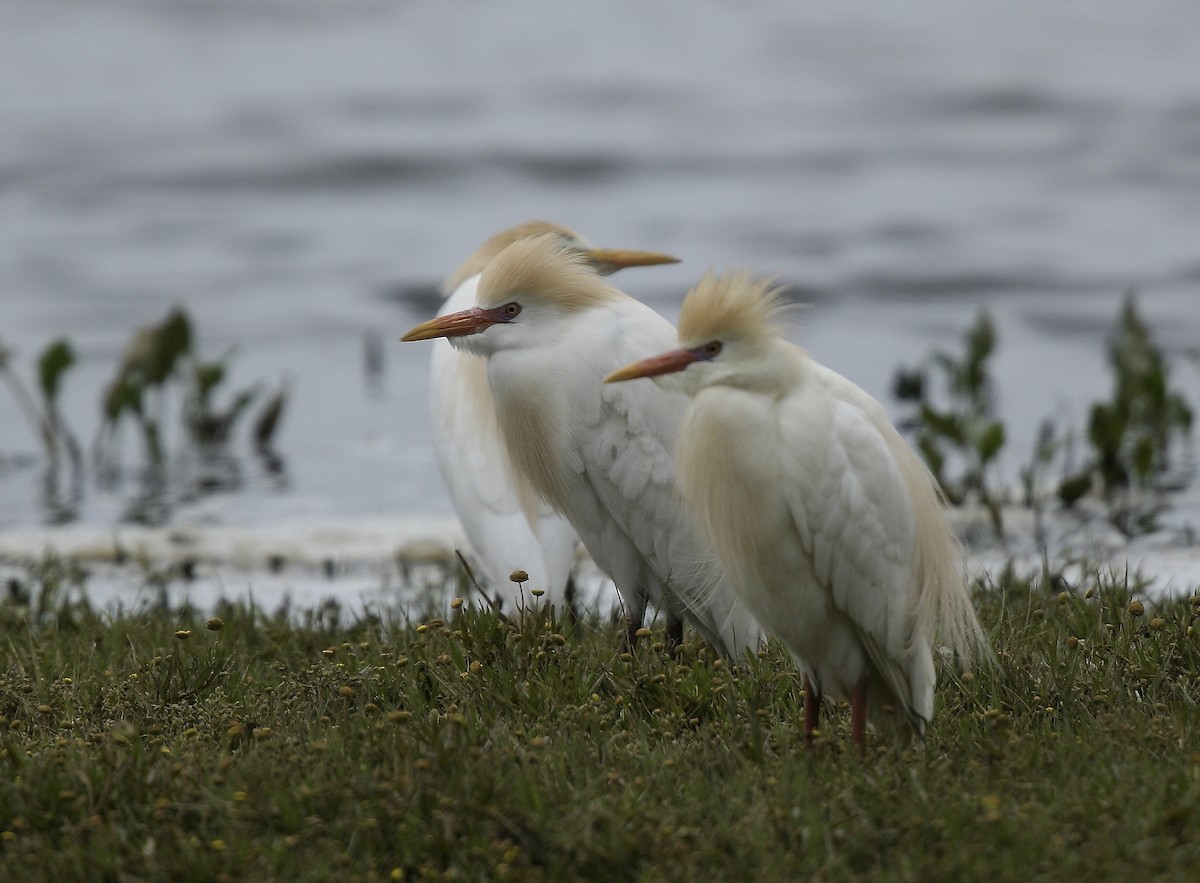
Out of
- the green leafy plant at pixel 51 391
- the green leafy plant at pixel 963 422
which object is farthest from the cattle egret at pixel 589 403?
the green leafy plant at pixel 51 391

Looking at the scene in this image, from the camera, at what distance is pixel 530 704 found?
406cm

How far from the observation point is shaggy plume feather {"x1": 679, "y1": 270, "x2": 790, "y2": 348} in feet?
11.6

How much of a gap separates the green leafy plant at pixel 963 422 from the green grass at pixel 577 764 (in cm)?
199

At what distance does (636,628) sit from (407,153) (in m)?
13.6

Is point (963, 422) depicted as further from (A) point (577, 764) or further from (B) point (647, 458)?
(A) point (577, 764)

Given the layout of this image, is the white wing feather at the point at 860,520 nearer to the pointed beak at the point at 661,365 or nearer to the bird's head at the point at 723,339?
the bird's head at the point at 723,339

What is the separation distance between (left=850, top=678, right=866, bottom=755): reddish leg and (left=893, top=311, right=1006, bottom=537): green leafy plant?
3.01 metres

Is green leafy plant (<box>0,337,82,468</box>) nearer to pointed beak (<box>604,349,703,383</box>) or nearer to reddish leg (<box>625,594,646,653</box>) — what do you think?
reddish leg (<box>625,594,646,653</box>)

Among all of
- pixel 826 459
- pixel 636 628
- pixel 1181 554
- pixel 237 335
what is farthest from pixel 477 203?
pixel 826 459

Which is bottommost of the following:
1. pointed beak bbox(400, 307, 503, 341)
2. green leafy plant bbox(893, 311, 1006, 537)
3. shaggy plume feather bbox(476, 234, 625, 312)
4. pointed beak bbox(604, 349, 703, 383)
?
green leafy plant bbox(893, 311, 1006, 537)

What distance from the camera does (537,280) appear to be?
4605mm

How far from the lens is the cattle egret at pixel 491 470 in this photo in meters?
5.20

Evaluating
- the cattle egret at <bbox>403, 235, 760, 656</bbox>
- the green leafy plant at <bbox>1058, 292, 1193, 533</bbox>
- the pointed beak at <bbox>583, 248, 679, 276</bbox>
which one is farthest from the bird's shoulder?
the green leafy plant at <bbox>1058, 292, 1193, 533</bbox>

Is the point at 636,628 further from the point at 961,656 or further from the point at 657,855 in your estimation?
the point at 657,855
